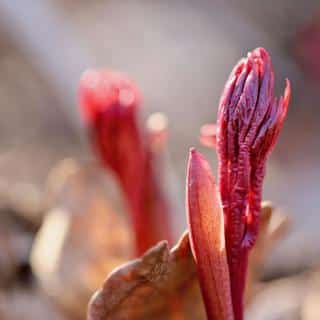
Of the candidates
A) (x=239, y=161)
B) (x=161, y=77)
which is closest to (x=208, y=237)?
(x=239, y=161)

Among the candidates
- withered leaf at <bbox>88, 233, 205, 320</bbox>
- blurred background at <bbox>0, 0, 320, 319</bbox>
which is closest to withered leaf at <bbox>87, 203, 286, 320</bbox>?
withered leaf at <bbox>88, 233, 205, 320</bbox>

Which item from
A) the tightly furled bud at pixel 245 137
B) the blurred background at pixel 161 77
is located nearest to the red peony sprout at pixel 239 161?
the tightly furled bud at pixel 245 137

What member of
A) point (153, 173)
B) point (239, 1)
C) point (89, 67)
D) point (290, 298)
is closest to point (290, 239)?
point (290, 298)

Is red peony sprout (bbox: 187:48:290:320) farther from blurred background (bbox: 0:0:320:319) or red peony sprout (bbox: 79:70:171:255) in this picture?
blurred background (bbox: 0:0:320:319)

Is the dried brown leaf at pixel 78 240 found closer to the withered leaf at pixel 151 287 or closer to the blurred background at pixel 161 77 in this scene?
the blurred background at pixel 161 77

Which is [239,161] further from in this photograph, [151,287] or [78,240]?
[78,240]

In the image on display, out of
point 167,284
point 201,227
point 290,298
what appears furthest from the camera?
point 290,298

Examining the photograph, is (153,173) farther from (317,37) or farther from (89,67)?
(317,37)
